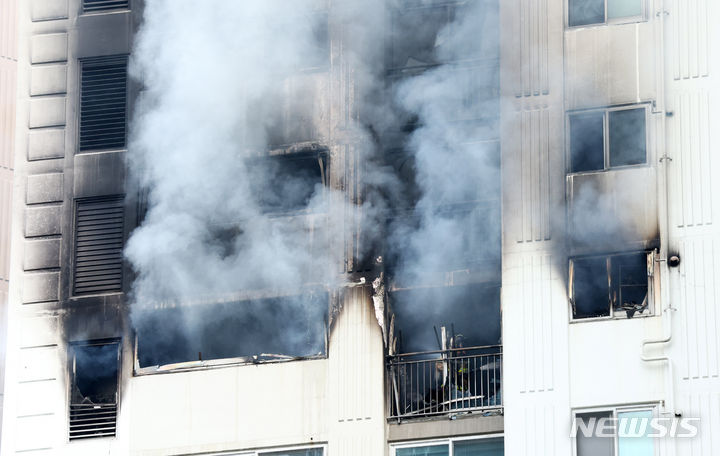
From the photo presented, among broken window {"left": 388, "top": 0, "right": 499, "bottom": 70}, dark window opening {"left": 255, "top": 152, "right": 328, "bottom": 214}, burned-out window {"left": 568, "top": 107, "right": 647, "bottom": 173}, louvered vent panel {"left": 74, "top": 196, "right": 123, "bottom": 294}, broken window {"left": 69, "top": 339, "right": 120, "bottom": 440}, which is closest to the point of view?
burned-out window {"left": 568, "top": 107, "right": 647, "bottom": 173}

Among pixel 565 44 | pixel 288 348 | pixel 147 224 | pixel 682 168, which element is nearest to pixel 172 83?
pixel 147 224

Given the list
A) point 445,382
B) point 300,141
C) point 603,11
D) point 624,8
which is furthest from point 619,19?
point 445,382

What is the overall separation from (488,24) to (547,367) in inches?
256

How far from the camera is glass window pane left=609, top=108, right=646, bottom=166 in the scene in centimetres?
2680

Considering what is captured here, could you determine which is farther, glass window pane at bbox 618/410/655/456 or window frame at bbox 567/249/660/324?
window frame at bbox 567/249/660/324

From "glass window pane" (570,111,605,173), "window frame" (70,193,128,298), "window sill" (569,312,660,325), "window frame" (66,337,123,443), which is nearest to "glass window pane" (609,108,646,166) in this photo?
"glass window pane" (570,111,605,173)

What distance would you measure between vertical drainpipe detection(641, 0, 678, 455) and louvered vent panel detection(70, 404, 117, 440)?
31.3ft

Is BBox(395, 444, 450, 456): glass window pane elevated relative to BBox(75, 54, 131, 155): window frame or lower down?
lower down

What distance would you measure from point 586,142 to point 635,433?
4.86m

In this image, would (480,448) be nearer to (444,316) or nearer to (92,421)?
(444,316)

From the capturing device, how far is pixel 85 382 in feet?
96.7

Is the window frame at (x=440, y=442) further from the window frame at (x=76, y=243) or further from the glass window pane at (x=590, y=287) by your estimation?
the window frame at (x=76, y=243)

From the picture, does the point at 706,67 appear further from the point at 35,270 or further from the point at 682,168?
the point at 35,270

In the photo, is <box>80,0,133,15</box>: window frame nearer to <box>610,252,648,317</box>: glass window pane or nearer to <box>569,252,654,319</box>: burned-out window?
<box>569,252,654,319</box>: burned-out window
